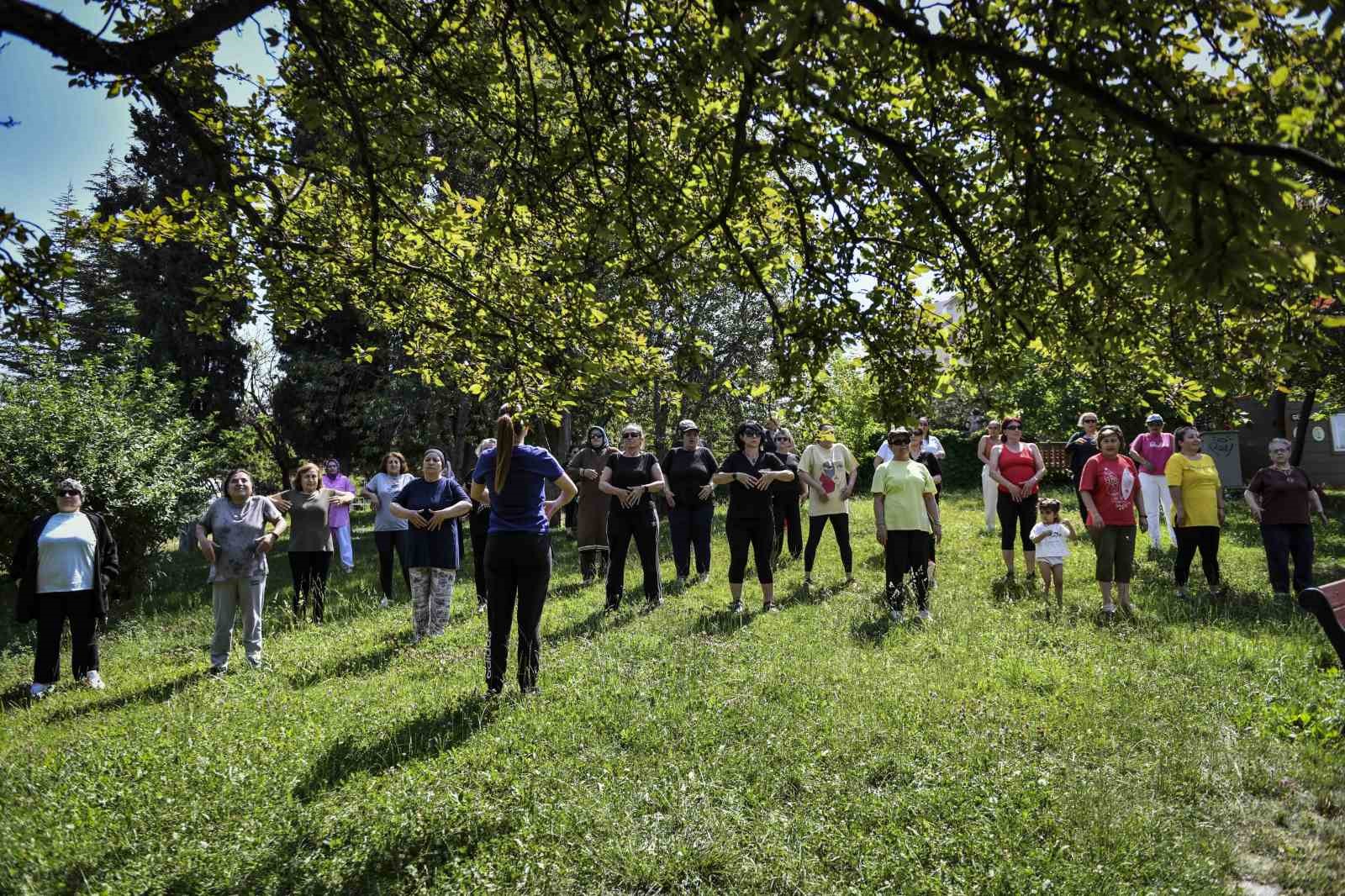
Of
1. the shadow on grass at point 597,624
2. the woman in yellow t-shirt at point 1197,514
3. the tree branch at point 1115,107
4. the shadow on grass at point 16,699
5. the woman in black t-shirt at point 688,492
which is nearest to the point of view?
the tree branch at point 1115,107

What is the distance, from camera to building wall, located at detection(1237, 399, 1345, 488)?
25.7 m

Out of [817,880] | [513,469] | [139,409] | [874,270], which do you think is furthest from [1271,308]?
[139,409]

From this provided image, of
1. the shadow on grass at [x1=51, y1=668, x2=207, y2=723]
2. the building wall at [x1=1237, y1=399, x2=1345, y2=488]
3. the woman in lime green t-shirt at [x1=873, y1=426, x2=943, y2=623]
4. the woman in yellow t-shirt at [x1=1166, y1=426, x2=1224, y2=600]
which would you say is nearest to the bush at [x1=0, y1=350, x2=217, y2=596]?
the shadow on grass at [x1=51, y1=668, x2=207, y2=723]

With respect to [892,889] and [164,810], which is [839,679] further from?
[164,810]

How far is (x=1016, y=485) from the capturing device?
30.3 ft

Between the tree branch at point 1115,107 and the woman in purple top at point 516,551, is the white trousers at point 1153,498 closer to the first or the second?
the woman in purple top at point 516,551

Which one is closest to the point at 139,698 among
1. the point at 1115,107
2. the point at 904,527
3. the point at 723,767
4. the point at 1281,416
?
the point at 723,767

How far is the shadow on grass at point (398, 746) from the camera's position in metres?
4.66

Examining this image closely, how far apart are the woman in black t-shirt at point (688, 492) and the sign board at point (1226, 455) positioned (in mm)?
18488

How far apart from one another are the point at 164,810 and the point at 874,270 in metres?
5.23

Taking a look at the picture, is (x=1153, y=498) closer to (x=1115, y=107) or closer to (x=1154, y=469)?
(x=1154, y=469)

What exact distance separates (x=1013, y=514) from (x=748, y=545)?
3.40 m

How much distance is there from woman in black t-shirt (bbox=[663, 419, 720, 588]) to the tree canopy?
7.80 feet

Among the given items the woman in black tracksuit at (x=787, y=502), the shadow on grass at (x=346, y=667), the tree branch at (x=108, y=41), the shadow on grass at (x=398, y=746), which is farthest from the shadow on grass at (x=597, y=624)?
the tree branch at (x=108, y=41)
